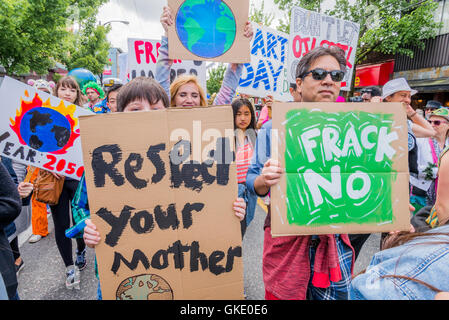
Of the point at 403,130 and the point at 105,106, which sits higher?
the point at 105,106

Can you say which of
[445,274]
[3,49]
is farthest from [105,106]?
[3,49]

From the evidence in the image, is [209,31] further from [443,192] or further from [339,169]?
[443,192]

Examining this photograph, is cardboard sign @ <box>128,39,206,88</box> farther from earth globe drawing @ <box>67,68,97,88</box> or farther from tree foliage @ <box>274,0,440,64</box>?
tree foliage @ <box>274,0,440,64</box>

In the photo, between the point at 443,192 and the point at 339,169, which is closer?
the point at 443,192

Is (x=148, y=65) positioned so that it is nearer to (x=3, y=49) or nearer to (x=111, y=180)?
(x=111, y=180)

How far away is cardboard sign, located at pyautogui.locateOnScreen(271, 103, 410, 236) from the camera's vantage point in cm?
117

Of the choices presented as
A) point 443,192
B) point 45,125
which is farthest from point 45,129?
point 443,192

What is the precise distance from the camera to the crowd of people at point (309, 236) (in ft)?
2.41

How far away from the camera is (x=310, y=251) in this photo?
53.6 inches

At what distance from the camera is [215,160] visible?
48.1 inches

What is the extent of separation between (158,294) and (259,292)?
1.58 m

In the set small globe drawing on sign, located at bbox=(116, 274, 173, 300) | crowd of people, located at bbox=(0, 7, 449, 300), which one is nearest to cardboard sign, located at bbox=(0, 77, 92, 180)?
crowd of people, located at bbox=(0, 7, 449, 300)

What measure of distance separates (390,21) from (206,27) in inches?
529

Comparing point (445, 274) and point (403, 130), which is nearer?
point (445, 274)
